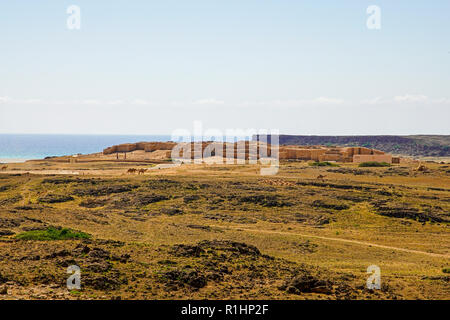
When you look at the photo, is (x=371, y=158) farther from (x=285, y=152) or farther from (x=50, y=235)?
(x=50, y=235)

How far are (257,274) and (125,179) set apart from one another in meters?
28.8

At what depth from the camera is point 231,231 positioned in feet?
80.3

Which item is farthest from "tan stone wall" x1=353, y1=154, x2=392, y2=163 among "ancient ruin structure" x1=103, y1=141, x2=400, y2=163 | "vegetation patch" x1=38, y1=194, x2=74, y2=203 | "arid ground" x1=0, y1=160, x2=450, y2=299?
"vegetation patch" x1=38, y1=194, x2=74, y2=203

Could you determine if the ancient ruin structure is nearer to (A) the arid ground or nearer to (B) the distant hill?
(A) the arid ground

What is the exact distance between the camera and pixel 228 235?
23016 millimetres

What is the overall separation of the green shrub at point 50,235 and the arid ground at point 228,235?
7 cm

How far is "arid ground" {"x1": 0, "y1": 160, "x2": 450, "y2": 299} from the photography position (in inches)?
476

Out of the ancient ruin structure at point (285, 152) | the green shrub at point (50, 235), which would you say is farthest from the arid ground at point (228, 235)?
the ancient ruin structure at point (285, 152)

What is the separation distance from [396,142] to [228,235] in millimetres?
127890

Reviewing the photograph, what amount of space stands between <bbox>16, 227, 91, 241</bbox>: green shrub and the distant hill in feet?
390

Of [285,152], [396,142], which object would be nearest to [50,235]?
[285,152]

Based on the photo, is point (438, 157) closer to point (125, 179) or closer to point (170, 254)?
point (125, 179)
